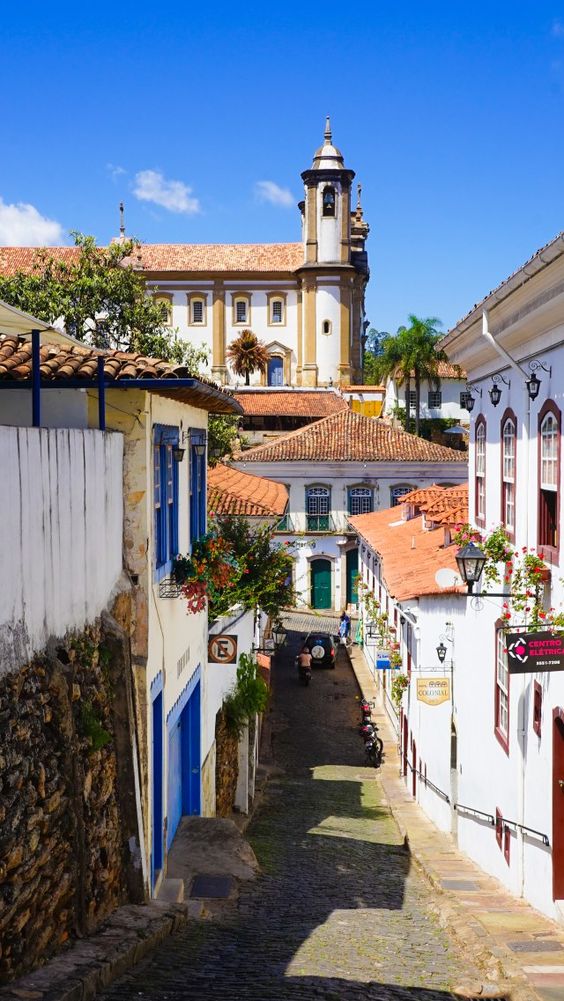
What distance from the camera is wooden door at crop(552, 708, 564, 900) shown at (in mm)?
10477

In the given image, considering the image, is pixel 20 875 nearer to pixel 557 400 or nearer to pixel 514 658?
pixel 514 658

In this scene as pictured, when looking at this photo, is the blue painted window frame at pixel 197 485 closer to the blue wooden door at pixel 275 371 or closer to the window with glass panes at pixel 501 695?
the window with glass panes at pixel 501 695

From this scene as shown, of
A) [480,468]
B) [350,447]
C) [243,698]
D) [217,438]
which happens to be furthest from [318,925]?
[350,447]

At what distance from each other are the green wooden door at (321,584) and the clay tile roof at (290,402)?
1445cm

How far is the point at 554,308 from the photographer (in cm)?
996

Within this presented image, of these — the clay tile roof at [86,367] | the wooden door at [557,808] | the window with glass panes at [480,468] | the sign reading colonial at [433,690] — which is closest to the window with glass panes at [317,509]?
the sign reading colonial at [433,690]

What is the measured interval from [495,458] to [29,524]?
8.83 meters

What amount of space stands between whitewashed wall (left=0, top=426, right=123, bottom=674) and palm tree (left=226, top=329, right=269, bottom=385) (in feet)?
199

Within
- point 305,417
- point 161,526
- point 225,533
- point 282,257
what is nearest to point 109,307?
point 225,533

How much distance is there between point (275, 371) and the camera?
74.2 m

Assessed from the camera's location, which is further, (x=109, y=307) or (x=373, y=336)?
(x=373, y=336)

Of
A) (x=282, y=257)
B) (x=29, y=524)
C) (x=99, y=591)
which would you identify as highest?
(x=282, y=257)

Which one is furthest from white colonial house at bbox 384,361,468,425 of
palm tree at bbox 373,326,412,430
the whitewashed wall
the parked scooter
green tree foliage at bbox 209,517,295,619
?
the whitewashed wall

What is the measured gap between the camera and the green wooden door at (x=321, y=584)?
4500cm
